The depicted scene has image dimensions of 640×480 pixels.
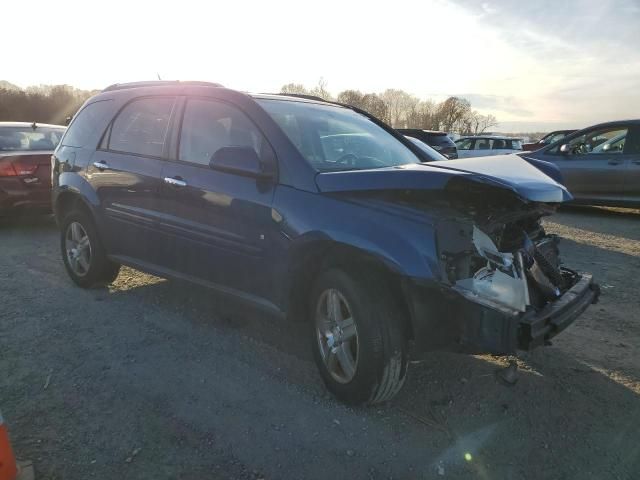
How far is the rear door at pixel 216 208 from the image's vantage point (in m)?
3.35

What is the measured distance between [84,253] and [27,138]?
4.22 metres

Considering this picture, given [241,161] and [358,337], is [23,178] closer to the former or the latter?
[241,161]

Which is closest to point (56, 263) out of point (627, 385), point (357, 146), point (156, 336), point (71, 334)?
point (71, 334)

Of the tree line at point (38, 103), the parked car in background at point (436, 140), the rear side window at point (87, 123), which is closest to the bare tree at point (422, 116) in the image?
the tree line at point (38, 103)

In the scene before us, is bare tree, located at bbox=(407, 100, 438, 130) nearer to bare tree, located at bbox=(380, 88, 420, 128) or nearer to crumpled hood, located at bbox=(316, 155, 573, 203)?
bare tree, located at bbox=(380, 88, 420, 128)

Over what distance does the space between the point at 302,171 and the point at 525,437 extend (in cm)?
197

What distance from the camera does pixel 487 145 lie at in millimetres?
17734

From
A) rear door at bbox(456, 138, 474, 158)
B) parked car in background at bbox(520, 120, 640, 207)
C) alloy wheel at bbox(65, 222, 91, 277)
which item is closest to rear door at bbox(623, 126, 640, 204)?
parked car in background at bbox(520, 120, 640, 207)

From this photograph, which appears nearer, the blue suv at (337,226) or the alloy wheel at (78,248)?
the blue suv at (337,226)

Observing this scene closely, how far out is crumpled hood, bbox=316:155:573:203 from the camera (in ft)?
8.29

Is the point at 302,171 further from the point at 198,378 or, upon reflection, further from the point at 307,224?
the point at 198,378

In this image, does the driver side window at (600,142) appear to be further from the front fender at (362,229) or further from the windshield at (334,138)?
the front fender at (362,229)

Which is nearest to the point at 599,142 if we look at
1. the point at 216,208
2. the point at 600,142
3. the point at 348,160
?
the point at 600,142

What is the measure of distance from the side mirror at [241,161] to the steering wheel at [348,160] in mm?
560
